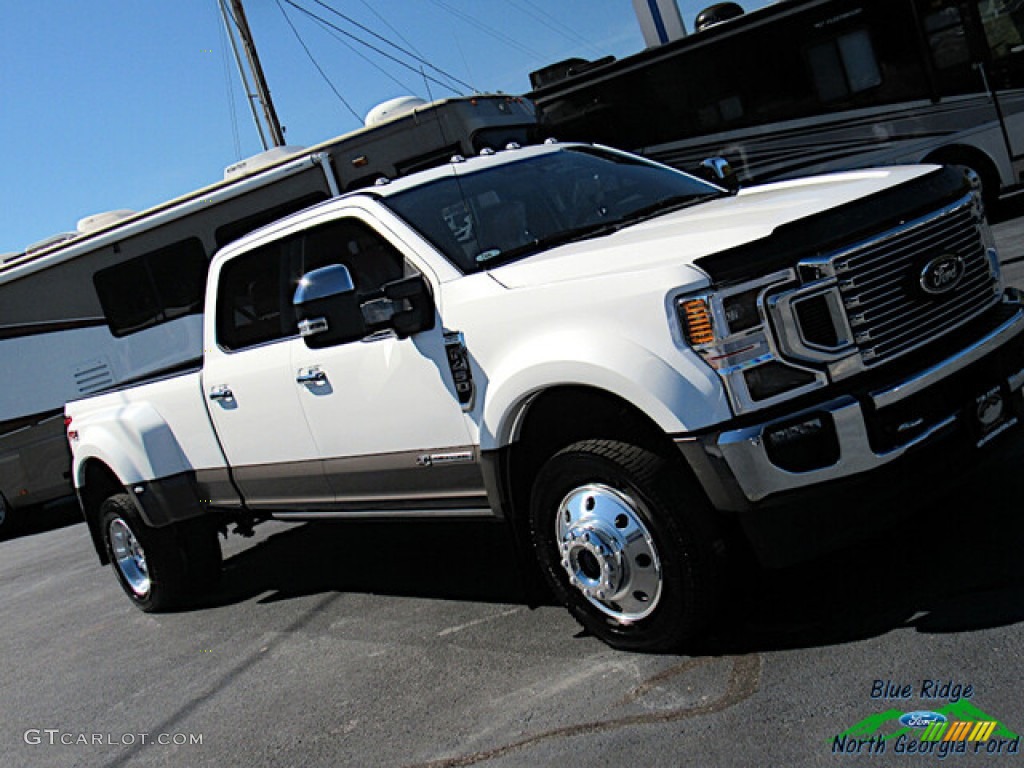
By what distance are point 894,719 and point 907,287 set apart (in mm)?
1520

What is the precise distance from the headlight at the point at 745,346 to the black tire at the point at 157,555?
4270 millimetres

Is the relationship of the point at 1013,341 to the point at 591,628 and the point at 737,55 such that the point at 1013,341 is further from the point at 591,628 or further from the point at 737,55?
the point at 737,55

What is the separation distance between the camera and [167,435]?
21.4ft

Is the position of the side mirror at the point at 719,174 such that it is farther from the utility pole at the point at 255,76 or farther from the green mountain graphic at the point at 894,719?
the utility pole at the point at 255,76

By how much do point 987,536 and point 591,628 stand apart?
1.59m

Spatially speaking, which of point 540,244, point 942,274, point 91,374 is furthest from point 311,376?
point 91,374

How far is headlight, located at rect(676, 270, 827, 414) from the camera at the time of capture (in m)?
3.68

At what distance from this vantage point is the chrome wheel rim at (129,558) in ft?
23.1

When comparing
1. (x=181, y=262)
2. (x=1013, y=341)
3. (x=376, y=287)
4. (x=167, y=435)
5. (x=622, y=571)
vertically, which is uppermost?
(x=181, y=262)

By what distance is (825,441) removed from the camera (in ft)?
12.0

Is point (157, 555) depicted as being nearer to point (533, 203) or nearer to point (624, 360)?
point (533, 203)

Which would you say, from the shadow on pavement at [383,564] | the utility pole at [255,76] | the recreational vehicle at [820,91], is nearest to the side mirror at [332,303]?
the shadow on pavement at [383,564]

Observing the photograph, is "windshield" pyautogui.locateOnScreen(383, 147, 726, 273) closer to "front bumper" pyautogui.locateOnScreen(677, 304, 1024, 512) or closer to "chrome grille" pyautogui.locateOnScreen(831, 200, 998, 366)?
"chrome grille" pyautogui.locateOnScreen(831, 200, 998, 366)

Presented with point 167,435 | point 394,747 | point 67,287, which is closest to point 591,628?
point 394,747
